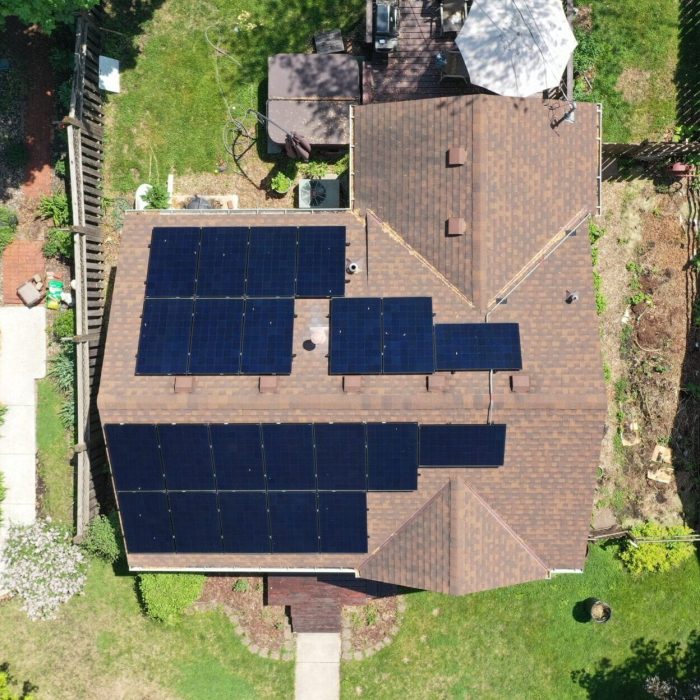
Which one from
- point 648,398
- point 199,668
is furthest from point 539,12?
point 199,668

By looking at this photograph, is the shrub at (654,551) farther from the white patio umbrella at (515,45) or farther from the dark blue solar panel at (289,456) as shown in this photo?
the white patio umbrella at (515,45)

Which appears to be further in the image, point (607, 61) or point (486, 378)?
point (607, 61)

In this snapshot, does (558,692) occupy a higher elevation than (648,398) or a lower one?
lower

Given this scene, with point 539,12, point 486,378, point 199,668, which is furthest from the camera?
point 199,668

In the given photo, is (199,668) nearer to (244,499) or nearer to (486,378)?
(244,499)

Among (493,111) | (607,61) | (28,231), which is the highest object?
(607,61)

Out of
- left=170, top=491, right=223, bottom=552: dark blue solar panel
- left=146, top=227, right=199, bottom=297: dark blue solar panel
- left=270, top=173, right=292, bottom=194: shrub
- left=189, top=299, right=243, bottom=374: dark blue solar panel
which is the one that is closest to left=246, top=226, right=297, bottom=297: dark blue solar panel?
left=189, top=299, right=243, bottom=374: dark blue solar panel

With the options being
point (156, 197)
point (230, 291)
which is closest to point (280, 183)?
point (156, 197)

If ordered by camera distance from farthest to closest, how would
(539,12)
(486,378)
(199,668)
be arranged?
(199,668)
(539,12)
(486,378)
